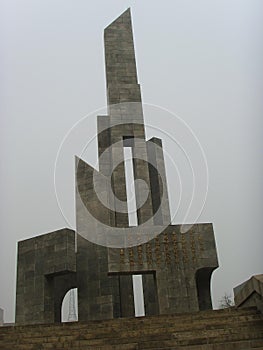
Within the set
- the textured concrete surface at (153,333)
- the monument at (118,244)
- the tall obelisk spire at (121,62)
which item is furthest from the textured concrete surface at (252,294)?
the tall obelisk spire at (121,62)

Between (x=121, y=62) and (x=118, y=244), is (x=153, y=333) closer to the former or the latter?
(x=118, y=244)

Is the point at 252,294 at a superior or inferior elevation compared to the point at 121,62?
inferior

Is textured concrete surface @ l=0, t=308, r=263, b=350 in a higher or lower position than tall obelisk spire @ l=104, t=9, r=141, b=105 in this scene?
lower

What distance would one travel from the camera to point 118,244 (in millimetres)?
10672

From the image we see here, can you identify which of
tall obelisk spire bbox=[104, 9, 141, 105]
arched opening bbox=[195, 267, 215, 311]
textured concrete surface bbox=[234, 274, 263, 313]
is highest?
tall obelisk spire bbox=[104, 9, 141, 105]

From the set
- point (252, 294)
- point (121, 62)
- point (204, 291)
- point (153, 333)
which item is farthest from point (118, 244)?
point (121, 62)

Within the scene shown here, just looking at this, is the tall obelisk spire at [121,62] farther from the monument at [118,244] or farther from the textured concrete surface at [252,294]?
the textured concrete surface at [252,294]

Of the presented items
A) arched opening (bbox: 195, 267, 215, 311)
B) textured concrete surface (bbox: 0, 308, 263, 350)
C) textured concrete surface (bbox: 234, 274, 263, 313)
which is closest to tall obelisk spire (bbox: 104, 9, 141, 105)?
arched opening (bbox: 195, 267, 215, 311)

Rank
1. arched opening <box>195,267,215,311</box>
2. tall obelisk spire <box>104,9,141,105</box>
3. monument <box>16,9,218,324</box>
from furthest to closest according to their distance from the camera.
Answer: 1. tall obelisk spire <box>104,9,141,105</box>
2. arched opening <box>195,267,215,311</box>
3. monument <box>16,9,218,324</box>

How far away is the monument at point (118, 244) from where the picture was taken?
1066 centimetres

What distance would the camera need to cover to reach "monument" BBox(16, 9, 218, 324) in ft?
35.0

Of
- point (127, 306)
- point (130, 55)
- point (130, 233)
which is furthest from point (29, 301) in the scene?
point (130, 55)

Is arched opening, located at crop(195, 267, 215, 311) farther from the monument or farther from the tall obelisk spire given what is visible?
the tall obelisk spire

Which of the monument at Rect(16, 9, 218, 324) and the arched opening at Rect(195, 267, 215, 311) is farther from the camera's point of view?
the arched opening at Rect(195, 267, 215, 311)
